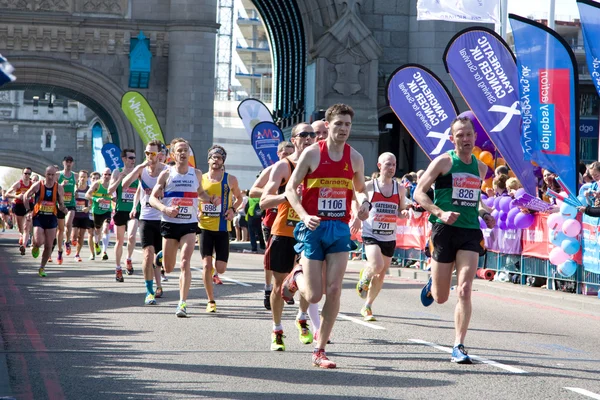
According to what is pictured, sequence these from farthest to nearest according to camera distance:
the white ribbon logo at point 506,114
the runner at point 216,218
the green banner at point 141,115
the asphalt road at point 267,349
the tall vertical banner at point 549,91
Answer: the green banner at point 141,115 < the white ribbon logo at point 506,114 < the tall vertical banner at point 549,91 < the runner at point 216,218 < the asphalt road at point 267,349

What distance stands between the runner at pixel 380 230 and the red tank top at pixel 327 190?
3658 mm

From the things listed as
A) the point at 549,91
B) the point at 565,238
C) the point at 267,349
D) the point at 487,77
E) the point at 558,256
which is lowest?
the point at 267,349

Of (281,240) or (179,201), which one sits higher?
(179,201)

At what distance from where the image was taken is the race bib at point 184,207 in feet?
42.9

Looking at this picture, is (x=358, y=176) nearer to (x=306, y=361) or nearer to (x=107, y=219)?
(x=306, y=361)

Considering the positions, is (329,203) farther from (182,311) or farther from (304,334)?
(182,311)

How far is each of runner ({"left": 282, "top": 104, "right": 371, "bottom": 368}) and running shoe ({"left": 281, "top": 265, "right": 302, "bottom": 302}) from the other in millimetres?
158

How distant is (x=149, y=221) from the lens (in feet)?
48.0

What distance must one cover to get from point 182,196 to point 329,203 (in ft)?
15.3

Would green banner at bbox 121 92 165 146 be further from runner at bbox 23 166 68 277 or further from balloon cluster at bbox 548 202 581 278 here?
balloon cluster at bbox 548 202 581 278

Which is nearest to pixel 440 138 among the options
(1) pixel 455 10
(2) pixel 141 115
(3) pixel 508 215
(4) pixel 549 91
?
(1) pixel 455 10

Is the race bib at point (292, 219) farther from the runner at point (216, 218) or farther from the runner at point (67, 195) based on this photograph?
the runner at point (67, 195)

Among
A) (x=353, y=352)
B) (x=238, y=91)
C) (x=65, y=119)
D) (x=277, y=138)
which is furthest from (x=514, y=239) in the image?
(x=238, y=91)

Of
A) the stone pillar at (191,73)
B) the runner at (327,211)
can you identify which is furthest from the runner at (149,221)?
the stone pillar at (191,73)
